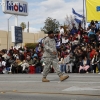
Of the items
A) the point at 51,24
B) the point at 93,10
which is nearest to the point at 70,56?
the point at 93,10

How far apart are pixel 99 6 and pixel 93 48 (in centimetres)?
590

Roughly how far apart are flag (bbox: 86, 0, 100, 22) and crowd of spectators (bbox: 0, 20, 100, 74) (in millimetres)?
2055

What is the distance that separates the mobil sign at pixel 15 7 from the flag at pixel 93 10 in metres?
9.25

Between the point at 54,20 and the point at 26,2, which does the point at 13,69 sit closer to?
the point at 26,2

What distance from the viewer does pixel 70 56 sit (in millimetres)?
20328

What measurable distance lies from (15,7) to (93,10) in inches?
392

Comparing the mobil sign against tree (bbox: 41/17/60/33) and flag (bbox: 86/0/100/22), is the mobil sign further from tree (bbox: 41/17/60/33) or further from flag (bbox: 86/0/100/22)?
tree (bbox: 41/17/60/33)

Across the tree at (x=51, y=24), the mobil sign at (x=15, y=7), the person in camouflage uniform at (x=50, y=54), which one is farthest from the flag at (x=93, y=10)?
the tree at (x=51, y=24)

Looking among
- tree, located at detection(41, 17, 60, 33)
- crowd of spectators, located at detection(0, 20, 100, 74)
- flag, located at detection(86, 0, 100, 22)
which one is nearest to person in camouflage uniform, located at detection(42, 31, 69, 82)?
crowd of spectators, located at detection(0, 20, 100, 74)

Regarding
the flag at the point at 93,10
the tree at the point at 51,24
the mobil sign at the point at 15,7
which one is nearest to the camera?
the flag at the point at 93,10

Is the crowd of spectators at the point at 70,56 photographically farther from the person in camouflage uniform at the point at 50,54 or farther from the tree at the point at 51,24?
the tree at the point at 51,24

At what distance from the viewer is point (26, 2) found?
111 ft

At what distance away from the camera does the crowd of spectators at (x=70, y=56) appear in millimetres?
19400

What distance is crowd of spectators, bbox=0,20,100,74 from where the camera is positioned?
19400 mm
